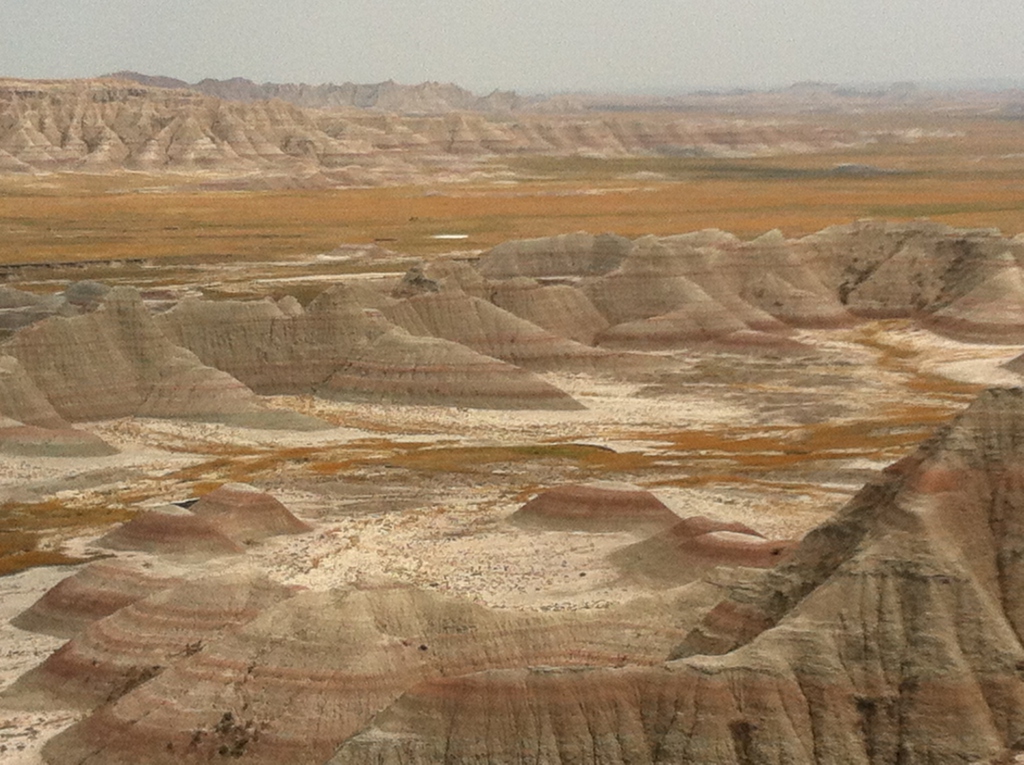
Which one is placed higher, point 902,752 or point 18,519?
point 902,752

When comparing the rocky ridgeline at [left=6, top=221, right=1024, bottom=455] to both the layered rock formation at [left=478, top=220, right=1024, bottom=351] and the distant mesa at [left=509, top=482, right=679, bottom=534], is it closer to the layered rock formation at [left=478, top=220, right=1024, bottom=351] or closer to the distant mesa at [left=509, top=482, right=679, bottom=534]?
the layered rock formation at [left=478, top=220, right=1024, bottom=351]

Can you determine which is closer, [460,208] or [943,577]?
[943,577]

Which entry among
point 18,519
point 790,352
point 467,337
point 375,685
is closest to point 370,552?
point 18,519

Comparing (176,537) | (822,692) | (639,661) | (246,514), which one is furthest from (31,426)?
(822,692)

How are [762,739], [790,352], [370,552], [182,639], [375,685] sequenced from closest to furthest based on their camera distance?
[762,739] → [375,685] → [182,639] → [370,552] → [790,352]

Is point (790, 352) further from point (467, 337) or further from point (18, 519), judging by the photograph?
point (18, 519)

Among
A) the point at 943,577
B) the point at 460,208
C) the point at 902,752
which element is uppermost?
the point at 943,577

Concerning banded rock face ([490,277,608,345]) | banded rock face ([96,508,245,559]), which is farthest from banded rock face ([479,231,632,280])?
banded rock face ([96,508,245,559])
